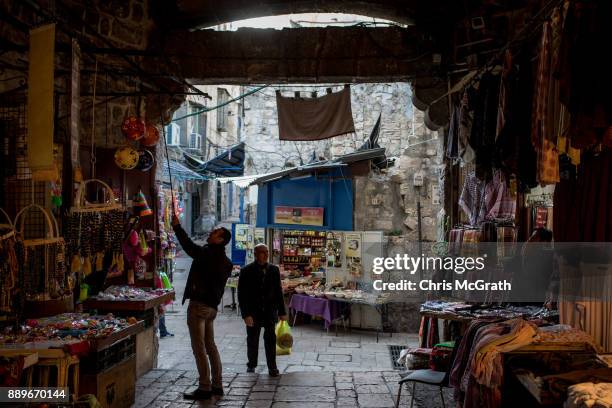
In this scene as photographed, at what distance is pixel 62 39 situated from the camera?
6.97m

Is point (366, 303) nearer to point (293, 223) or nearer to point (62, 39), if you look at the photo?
point (293, 223)

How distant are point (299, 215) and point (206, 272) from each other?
276 inches

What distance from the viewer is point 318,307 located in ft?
38.3

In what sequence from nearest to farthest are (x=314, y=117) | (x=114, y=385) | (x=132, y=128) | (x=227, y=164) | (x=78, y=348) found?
1. (x=78, y=348)
2. (x=114, y=385)
3. (x=132, y=128)
4. (x=314, y=117)
5. (x=227, y=164)

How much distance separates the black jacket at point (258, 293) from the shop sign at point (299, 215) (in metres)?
5.55

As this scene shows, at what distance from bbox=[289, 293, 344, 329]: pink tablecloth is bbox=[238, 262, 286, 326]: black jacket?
160 inches

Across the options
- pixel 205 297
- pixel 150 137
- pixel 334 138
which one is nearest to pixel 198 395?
pixel 205 297

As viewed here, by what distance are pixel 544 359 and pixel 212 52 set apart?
21.5ft

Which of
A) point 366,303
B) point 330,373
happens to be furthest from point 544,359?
point 366,303

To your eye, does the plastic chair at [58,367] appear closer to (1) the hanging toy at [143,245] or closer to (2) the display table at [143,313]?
(2) the display table at [143,313]

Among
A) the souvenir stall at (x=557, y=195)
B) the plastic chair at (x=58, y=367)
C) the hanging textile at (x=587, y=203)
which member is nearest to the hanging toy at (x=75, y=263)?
the plastic chair at (x=58, y=367)

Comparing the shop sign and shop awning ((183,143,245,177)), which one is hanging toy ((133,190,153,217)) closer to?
the shop sign

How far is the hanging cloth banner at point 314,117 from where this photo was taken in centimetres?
919

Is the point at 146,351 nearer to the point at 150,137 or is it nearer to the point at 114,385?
the point at 114,385
